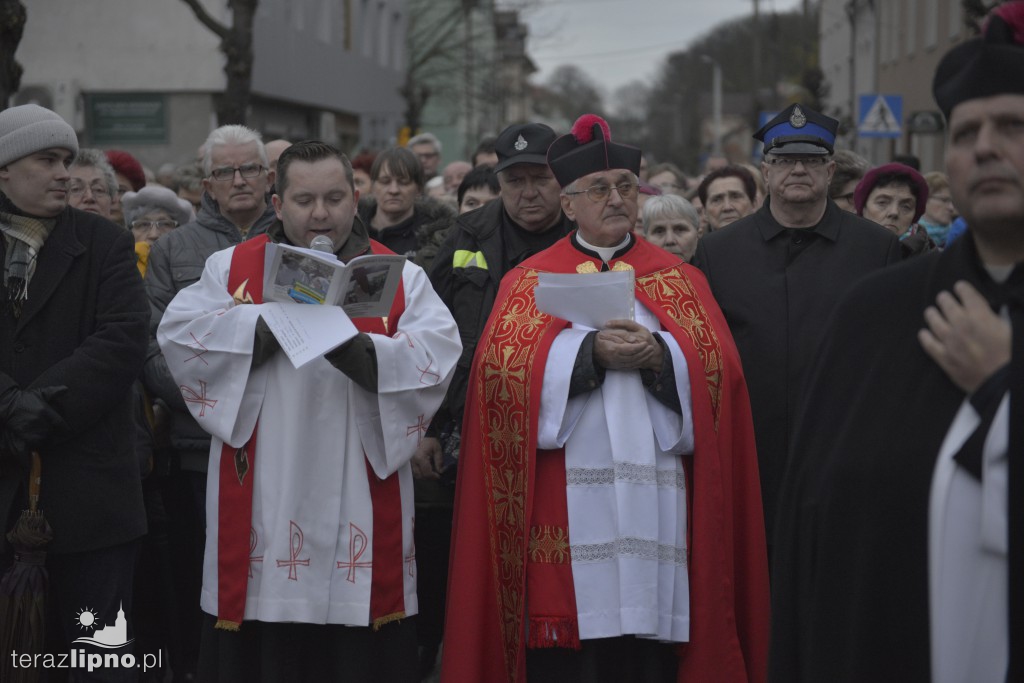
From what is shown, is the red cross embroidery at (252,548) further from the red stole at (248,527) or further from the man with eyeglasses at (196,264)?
the man with eyeglasses at (196,264)

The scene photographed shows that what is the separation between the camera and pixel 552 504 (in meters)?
4.78

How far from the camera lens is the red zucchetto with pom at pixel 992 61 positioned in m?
2.69

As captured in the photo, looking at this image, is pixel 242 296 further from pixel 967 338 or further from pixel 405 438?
pixel 967 338

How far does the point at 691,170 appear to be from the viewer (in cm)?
7094

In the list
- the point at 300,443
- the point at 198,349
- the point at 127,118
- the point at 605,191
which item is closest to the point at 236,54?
the point at 127,118

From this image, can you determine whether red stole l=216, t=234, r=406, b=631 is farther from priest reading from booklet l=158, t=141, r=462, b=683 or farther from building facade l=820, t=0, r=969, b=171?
building facade l=820, t=0, r=969, b=171

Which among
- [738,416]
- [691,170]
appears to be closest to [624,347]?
[738,416]

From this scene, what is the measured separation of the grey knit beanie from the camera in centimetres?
489

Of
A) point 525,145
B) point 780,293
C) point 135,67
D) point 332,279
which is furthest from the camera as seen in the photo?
point 135,67

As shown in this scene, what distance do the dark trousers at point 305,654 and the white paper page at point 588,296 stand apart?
3.97ft

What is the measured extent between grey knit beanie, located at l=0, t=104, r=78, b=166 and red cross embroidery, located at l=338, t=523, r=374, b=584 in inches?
70.8

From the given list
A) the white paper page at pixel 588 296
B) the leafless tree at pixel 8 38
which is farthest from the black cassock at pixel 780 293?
the leafless tree at pixel 8 38

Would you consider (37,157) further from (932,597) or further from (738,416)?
(932,597)

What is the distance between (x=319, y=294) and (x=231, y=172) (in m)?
2.08
